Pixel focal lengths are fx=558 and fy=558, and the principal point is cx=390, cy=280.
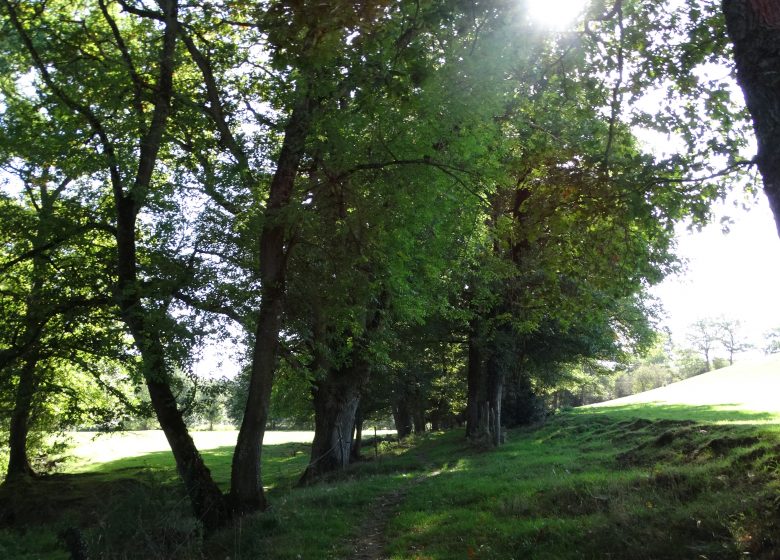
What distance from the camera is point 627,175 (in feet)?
26.6

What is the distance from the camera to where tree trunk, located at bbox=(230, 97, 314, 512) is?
1121 cm

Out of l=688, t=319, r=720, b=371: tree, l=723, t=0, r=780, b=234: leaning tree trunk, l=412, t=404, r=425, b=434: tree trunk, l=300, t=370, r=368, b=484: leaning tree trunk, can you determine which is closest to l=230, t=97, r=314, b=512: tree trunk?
l=300, t=370, r=368, b=484: leaning tree trunk

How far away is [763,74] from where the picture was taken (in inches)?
196

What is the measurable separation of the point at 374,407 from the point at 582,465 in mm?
20882

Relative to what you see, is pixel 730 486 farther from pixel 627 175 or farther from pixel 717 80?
pixel 717 80

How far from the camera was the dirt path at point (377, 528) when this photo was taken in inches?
326

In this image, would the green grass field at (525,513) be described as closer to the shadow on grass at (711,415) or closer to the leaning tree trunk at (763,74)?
the shadow on grass at (711,415)

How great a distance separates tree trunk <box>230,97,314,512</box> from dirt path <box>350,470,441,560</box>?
2372 mm

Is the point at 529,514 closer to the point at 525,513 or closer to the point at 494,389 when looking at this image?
the point at 525,513

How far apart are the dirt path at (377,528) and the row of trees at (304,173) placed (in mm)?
2473

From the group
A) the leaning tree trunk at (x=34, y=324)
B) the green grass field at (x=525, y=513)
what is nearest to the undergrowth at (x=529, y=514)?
the green grass field at (x=525, y=513)

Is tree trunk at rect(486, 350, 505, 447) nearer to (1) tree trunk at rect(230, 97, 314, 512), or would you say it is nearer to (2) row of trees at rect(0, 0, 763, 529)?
(2) row of trees at rect(0, 0, 763, 529)

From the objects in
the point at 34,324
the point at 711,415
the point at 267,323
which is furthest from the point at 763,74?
the point at 711,415

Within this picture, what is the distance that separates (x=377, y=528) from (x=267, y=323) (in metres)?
4.60
